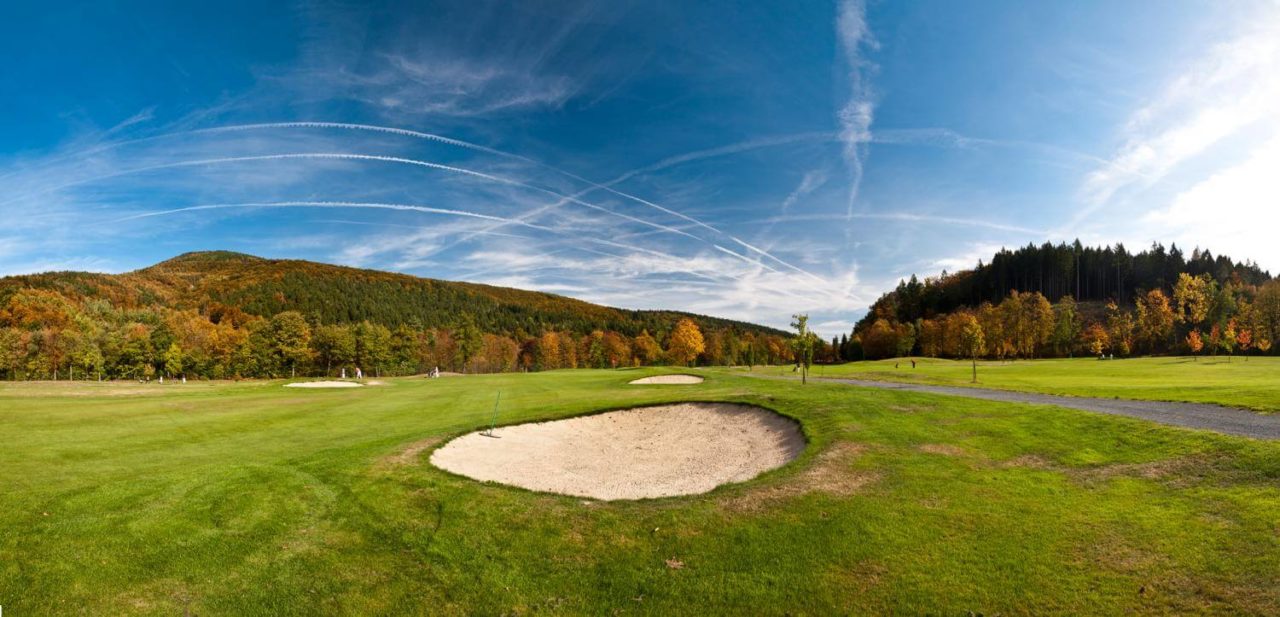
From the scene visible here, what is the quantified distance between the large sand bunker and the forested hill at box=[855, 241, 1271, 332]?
12067cm

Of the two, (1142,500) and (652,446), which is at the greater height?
(1142,500)

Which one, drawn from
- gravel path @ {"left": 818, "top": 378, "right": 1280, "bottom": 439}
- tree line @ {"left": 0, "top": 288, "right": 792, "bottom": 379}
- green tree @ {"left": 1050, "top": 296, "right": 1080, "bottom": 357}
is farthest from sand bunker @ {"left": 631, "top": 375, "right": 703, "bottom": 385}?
green tree @ {"left": 1050, "top": 296, "right": 1080, "bottom": 357}

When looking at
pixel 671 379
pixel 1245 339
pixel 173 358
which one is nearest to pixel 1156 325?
pixel 1245 339

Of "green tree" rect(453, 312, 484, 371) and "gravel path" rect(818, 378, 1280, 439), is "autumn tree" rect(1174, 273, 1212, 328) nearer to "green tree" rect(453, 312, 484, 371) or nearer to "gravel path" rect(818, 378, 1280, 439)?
"gravel path" rect(818, 378, 1280, 439)

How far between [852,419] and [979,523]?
8.94m

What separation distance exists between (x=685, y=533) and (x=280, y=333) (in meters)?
95.9

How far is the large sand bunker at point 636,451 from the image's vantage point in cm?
1379

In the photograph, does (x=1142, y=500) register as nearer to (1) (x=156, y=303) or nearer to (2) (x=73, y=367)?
(2) (x=73, y=367)

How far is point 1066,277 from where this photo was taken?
440ft

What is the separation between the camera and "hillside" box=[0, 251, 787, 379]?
82438 mm

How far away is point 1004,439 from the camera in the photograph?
14.1 m

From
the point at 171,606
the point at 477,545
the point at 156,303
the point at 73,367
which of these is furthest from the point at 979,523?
the point at 156,303

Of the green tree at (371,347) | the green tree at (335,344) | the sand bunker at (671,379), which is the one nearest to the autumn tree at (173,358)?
the green tree at (335,344)

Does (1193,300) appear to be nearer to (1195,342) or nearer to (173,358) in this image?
(1195,342)
